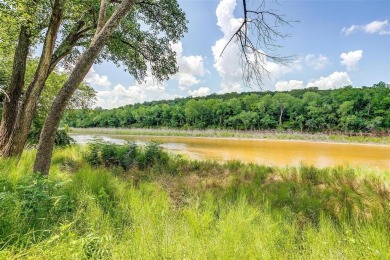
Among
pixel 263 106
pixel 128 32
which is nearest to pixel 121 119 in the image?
pixel 263 106

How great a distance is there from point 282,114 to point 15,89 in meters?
56.8

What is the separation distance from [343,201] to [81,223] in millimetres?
4292

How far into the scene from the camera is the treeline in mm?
44188

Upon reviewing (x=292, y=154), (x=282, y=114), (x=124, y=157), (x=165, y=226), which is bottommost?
(x=292, y=154)

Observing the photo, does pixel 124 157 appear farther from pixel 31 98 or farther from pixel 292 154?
pixel 292 154

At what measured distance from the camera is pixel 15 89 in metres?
5.82

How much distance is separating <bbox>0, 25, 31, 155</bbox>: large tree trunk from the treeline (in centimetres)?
3640

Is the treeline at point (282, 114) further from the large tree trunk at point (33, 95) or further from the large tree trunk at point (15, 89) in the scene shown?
the large tree trunk at point (33, 95)

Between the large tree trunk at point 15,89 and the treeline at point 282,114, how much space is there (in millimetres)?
36402

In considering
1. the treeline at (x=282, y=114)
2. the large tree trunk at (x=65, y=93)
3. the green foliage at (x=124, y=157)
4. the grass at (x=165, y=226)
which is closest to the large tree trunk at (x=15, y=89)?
the grass at (x=165, y=226)

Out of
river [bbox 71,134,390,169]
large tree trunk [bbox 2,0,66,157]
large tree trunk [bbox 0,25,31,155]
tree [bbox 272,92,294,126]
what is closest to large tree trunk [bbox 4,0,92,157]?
large tree trunk [bbox 2,0,66,157]

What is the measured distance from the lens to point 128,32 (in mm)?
7324

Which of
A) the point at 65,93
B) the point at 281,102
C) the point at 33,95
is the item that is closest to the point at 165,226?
the point at 65,93

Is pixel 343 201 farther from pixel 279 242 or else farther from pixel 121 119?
pixel 121 119
